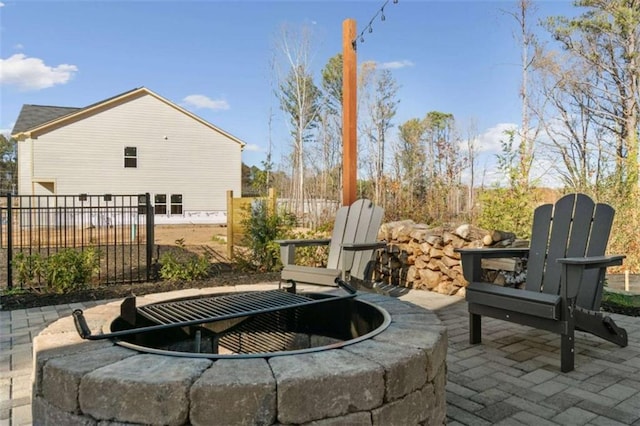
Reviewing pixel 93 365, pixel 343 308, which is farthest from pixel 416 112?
pixel 93 365

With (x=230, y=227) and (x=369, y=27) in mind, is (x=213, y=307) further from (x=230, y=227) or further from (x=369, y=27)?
(x=230, y=227)

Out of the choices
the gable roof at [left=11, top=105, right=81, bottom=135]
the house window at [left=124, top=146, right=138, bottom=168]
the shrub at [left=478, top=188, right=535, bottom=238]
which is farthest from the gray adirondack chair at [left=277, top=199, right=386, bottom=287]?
the gable roof at [left=11, top=105, right=81, bottom=135]

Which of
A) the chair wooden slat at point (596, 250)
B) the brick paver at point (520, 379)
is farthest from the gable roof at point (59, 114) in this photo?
the chair wooden slat at point (596, 250)

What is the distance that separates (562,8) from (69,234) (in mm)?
14821

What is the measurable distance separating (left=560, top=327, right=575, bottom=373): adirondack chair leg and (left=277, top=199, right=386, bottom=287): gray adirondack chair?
169 cm

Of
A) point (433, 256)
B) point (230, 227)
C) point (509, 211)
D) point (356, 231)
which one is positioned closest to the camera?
point (356, 231)

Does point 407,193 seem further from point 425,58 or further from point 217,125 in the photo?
point 217,125

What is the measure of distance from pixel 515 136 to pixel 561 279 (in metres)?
4.65

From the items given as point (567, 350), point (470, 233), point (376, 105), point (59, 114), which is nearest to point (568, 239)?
point (567, 350)

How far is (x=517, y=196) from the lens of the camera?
5727 mm

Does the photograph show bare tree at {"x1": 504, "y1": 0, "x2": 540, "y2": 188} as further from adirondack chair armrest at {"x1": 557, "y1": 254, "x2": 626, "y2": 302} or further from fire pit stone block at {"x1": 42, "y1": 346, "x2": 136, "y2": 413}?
fire pit stone block at {"x1": 42, "y1": 346, "x2": 136, "y2": 413}

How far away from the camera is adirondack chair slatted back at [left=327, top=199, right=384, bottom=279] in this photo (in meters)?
4.03

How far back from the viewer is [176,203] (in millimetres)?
17188

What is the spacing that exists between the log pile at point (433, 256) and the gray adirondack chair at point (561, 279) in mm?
827
